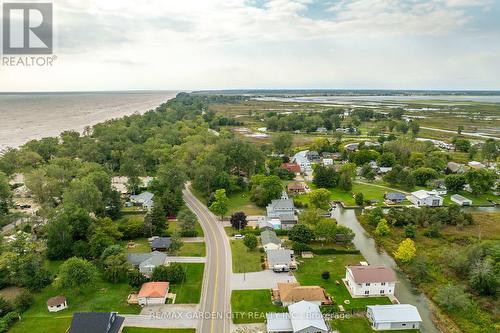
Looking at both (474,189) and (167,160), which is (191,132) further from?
(474,189)

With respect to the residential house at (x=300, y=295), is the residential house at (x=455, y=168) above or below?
above

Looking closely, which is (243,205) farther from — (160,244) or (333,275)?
(333,275)

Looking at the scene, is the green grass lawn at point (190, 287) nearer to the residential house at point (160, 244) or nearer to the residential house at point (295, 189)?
the residential house at point (160, 244)

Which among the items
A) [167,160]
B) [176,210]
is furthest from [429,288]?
[167,160]

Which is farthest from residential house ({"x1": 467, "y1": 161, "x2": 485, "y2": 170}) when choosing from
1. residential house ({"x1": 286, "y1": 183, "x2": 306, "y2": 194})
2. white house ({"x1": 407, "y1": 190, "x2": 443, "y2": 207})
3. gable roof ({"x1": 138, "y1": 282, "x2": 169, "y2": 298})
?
gable roof ({"x1": 138, "y1": 282, "x2": 169, "y2": 298})

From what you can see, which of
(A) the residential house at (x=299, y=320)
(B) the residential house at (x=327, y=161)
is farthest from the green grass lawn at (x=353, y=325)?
(B) the residential house at (x=327, y=161)

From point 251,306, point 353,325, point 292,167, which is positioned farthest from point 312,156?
point 353,325
